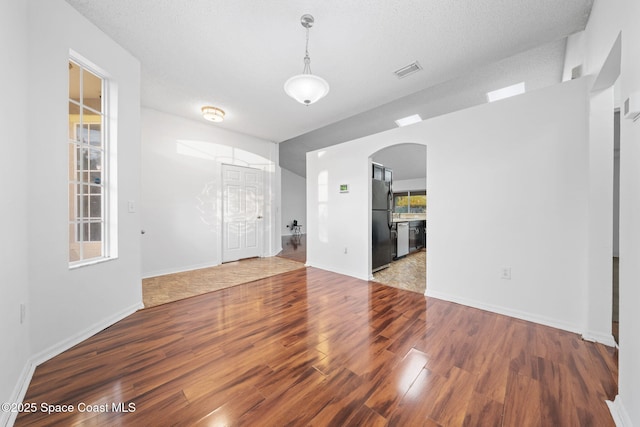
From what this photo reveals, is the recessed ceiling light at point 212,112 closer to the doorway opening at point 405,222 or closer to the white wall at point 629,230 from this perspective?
the doorway opening at point 405,222

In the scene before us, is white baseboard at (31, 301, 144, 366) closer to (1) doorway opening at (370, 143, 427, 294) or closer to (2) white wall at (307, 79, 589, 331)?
(1) doorway opening at (370, 143, 427, 294)

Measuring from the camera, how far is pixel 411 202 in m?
8.53

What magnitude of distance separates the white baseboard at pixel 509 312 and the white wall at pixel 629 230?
1.10 metres

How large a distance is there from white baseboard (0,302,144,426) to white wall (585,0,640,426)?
10.6ft

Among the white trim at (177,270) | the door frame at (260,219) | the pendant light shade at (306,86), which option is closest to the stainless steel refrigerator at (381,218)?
the pendant light shade at (306,86)

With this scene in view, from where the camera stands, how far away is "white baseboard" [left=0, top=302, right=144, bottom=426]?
1261 mm

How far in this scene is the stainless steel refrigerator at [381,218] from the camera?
4137 millimetres

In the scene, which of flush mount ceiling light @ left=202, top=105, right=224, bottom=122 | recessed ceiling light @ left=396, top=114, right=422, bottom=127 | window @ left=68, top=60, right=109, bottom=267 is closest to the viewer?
window @ left=68, top=60, right=109, bottom=267

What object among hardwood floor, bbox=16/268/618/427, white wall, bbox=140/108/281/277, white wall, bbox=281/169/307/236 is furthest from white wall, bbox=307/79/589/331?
white wall, bbox=281/169/307/236

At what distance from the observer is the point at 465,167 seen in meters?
2.81

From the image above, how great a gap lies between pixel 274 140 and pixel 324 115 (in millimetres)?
2055

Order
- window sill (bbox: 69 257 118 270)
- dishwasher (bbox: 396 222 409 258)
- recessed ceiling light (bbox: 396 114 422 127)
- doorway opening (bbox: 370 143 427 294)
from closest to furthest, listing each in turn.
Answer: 1. window sill (bbox: 69 257 118 270)
2. doorway opening (bbox: 370 143 427 294)
3. recessed ceiling light (bbox: 396 114 422 127)
4. dishwasher (bbox: 396 222 409 258)

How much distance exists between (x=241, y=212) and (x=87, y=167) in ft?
10.3

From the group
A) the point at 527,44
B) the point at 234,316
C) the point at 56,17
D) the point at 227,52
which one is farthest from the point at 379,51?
the point at 234,316
